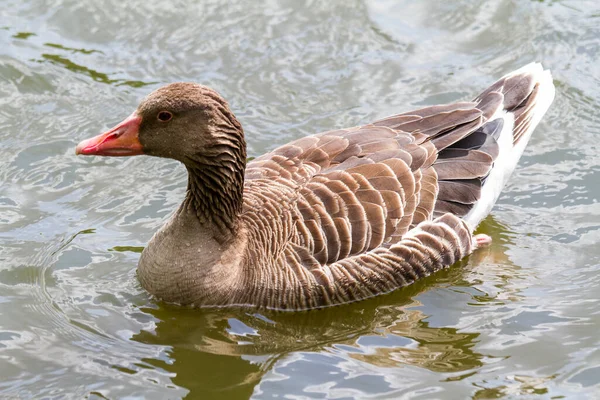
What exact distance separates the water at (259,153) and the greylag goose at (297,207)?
1.13 feet

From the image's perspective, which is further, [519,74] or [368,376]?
[519,74]

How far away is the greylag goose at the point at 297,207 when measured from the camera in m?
9.23

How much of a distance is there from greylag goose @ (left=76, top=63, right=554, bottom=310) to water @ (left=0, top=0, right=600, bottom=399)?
0.34 meters

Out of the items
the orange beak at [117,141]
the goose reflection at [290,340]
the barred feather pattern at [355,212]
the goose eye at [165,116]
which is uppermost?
the goose eye at [165,116]

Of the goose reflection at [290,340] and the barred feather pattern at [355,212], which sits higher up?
the barred feather pattern at [355,212]

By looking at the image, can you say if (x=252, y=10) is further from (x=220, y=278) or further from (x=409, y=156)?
(x=220, y=278)

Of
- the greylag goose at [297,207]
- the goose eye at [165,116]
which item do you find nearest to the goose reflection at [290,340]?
the greylag goose at [297,207]

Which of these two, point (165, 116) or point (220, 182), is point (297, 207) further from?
point (165, 116)

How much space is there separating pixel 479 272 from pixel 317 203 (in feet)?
7.51

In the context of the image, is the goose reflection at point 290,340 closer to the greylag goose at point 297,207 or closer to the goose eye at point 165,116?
the greylag goose at point 297,207

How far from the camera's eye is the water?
9125mm

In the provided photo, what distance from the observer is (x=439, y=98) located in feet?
45.6

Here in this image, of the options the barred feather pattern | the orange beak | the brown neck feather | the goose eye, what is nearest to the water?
the barred feather pattern

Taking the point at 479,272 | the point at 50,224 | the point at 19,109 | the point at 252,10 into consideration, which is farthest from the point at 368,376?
the point at 252,10
